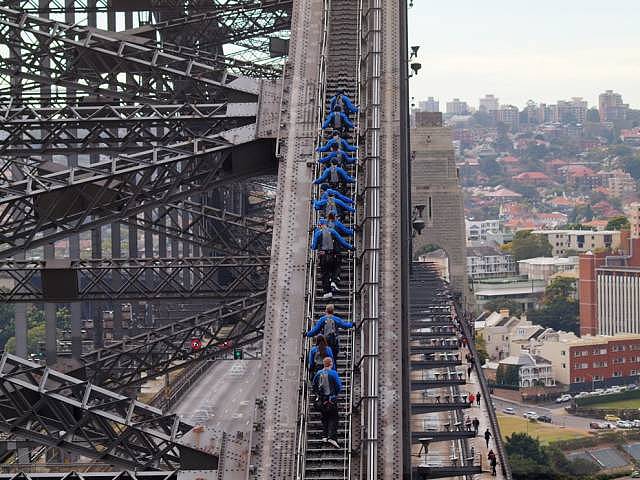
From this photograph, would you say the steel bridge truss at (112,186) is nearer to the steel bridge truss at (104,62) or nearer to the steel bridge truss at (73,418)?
the steel bridge truss at (104,62)

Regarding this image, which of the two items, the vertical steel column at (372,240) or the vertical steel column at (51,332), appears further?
the vertical steel column at (51,332)

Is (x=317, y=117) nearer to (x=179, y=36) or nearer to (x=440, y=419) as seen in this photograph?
(x=179, y=36)

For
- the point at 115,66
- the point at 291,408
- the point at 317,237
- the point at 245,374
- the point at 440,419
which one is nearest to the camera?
the point at 291,408

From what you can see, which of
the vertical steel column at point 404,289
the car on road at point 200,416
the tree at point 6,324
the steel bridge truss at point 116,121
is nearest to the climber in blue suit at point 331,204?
the vertical steel column at point 404,289

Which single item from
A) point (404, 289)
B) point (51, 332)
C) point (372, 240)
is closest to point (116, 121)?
point (372, 240)

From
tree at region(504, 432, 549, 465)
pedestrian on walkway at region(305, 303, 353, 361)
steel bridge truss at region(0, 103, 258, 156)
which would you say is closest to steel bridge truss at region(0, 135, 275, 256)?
steel bridge truss at region(0, 103, 258, 156)

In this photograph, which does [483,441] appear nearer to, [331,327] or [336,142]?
[336,142]

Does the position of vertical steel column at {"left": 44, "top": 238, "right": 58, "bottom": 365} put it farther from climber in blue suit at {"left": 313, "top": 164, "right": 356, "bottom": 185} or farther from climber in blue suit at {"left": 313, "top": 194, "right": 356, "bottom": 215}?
climber in blue suit at {"left": 313, "top": 194, "right": 356, "bottom": 215}

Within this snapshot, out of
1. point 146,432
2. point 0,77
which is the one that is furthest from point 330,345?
point 0,77
